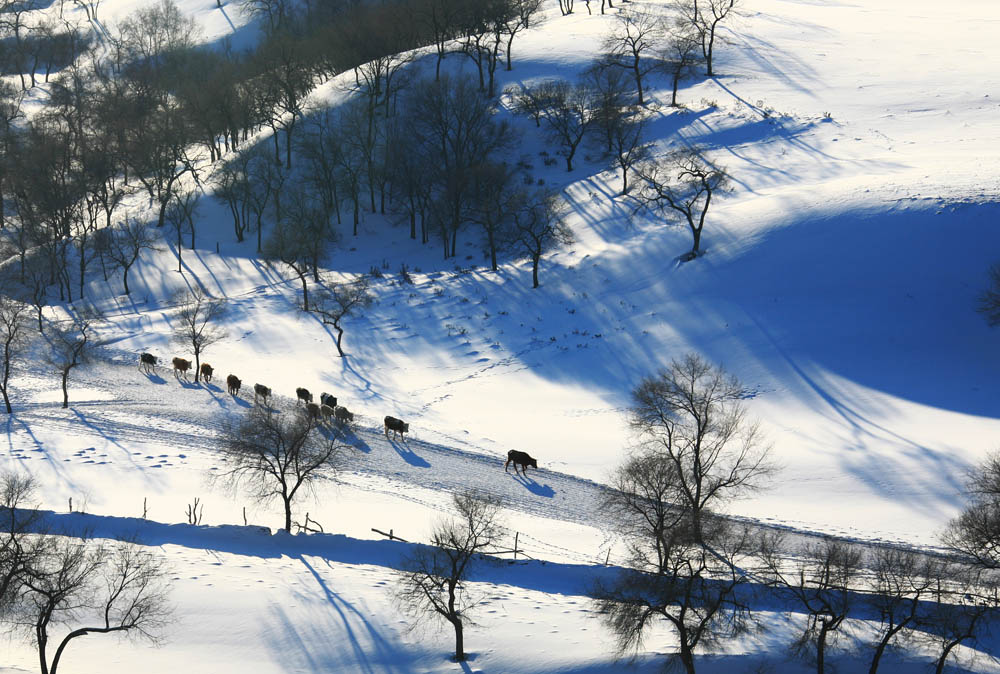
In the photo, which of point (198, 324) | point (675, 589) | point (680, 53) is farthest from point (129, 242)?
point (675, 589)

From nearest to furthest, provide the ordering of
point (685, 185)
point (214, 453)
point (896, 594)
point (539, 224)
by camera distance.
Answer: point (896, 594) < point (214, 453) < point (539, 224) < point (685, 185)

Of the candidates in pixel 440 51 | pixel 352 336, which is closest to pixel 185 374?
pixel 352 336

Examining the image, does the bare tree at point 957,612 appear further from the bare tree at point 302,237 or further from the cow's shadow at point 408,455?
the bare tree at point 302,237

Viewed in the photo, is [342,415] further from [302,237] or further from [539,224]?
[302,237]

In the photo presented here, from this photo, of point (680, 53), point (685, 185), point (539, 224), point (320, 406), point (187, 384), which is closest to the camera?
point (320, 406)

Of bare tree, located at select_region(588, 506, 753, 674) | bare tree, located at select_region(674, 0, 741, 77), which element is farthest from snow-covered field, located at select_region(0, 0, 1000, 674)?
bare tree, located at select_region(674, 0, 741, 77)
